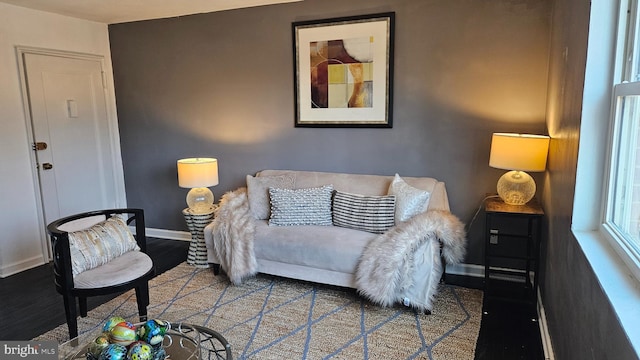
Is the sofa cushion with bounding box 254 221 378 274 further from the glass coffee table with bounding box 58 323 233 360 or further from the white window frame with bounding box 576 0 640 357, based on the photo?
the white window frame with bounding box 576 0 640 357

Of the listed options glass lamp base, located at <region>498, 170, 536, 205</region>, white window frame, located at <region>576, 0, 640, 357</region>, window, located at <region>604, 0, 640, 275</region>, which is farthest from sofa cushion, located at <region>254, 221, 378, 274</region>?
window, located at <region>604, 0, 640, 275</region>

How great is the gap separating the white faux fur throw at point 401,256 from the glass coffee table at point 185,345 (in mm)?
1229

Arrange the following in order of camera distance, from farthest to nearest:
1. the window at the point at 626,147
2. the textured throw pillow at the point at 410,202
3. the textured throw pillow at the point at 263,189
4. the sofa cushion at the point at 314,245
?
the textured throw pillow at the point at 263,189
the textured throw pillow at the point at 410,202
the sofa cushion at the point at 314,245
the window at the point at 626,147

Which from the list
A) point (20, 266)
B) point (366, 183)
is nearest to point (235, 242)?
point (366, 183)

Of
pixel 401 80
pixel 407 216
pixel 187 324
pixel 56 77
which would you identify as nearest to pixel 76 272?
pixel 187 324

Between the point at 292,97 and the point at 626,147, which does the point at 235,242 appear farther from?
the point at 626,147

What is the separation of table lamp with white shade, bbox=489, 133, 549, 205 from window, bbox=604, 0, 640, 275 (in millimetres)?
1145

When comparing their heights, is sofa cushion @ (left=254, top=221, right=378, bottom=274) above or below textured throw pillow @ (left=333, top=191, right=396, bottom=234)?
below

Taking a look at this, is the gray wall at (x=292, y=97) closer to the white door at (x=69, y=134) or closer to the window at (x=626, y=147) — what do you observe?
the white door at (x=69, y=134)

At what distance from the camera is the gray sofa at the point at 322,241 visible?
2791 mm

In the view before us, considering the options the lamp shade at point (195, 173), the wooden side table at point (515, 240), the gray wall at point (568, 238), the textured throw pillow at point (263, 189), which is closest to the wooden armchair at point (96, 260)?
the lamp shade at point (195, 173)

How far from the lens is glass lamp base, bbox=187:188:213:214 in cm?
384

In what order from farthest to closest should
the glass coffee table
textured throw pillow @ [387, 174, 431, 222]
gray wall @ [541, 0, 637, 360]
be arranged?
textured throw pillow @ [387, 174, 431, 222], the glass coffee table, gray wall @ [541, 0, 637, 360]

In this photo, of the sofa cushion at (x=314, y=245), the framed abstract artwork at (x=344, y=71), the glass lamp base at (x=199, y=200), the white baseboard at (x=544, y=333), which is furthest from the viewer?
the glass lamp base at (x=199, y=200)
